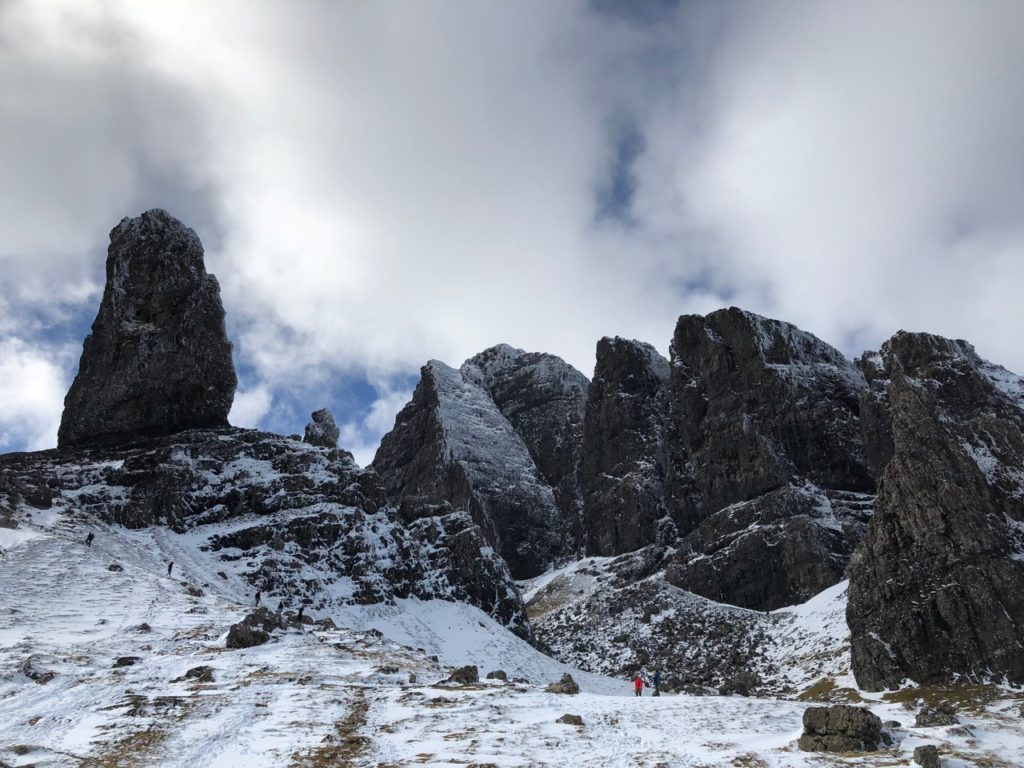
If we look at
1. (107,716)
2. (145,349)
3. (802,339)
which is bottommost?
(107,716)

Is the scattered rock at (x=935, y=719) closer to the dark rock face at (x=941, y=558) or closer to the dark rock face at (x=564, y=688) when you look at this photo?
the dark rock face at (x=564, y=688)

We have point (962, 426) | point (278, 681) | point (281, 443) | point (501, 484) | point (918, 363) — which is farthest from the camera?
point (501, 484)

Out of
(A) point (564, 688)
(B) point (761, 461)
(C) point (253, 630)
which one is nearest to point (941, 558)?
(A) point (564, 688)

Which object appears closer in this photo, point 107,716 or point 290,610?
point 107,716

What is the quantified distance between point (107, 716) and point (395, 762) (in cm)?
982

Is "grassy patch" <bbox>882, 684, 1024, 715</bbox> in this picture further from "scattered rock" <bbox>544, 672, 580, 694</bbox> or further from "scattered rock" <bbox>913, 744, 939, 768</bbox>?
"scattered rock" <bbox>913, 744, 939, 768</bbox>

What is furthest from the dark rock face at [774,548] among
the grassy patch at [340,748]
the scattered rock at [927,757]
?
the grassy patch at [340,748]

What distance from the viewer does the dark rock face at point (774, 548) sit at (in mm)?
85500

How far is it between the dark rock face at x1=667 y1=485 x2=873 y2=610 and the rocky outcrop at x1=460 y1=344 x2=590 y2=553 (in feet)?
152

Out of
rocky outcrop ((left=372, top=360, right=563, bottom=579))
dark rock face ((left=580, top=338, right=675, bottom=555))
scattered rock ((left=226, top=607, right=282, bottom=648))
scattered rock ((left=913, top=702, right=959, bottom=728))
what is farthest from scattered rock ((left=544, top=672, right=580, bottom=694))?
rocky outcrop ((left=372, top=360, right=563, bottom=579))

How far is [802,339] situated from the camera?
11881 cm

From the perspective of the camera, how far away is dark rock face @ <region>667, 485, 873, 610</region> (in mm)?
85500

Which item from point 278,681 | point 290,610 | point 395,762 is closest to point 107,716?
point 278,681

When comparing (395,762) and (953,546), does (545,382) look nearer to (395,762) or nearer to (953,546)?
(953,546)
